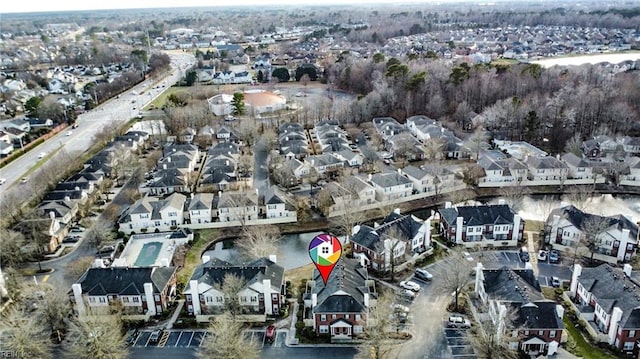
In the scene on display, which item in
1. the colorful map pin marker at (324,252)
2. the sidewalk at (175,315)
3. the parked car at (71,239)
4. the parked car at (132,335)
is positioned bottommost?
the parked car at (132,335)

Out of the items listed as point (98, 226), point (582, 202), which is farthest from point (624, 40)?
point (98, 226)

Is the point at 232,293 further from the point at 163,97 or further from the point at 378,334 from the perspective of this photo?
the point at 163,97

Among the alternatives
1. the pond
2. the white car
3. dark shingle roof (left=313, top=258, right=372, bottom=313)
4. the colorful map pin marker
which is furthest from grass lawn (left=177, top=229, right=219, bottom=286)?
the white car

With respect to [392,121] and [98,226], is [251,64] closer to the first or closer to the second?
[392,121]

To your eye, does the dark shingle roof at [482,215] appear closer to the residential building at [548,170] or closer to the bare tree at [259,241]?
the residential building at [548,170]

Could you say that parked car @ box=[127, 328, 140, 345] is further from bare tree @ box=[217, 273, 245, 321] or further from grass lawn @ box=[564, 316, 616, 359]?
grass lawn @ box=[564, 316, 616, 359]

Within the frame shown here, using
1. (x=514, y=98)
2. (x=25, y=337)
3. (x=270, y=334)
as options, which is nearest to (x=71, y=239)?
(x=25, y=337)

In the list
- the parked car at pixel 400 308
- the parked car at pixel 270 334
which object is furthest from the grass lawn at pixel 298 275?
the parked car at pixel 400 308
